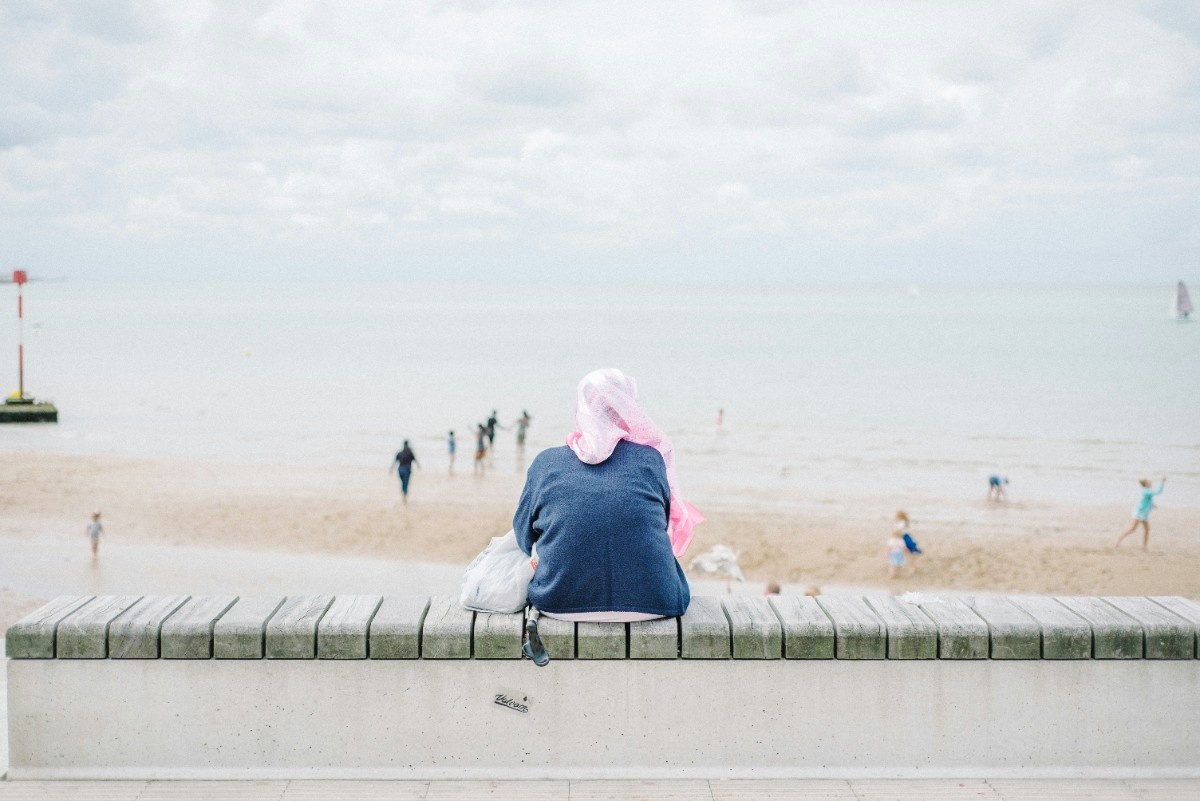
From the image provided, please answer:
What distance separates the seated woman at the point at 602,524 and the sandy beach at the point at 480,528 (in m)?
11.0

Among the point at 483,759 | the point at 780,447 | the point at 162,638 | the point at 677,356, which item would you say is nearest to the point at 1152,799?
the point at 483,759

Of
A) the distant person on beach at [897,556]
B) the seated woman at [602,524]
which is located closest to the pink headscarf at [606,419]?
the seated woman at [602,524]

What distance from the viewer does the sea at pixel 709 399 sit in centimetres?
2862

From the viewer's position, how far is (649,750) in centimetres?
331

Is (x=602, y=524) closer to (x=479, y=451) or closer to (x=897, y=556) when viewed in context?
(x=897, y=556)

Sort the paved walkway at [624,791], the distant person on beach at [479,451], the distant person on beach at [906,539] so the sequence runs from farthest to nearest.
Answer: the distant person on beach at [479,451] → the distant person on beach at [906,539] → the paved walkway at [624,791]

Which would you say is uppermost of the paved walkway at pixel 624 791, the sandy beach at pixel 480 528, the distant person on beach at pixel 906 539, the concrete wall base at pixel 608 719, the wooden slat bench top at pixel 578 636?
the wooden slat bench top at pixel 578 636

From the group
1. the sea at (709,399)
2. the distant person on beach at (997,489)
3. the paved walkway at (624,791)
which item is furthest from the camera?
the sea at (709,399)

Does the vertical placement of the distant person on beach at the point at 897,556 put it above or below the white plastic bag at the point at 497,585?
below

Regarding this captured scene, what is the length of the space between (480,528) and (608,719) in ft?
49.2

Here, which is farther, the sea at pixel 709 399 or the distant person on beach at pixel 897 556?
the sea at pixel 709 399

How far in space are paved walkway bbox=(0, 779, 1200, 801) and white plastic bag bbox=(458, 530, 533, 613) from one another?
570 millimetres

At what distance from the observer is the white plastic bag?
3361 millimetres

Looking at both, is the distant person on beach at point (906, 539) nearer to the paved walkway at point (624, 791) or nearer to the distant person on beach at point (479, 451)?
the paved walkway at point (624, 791)
